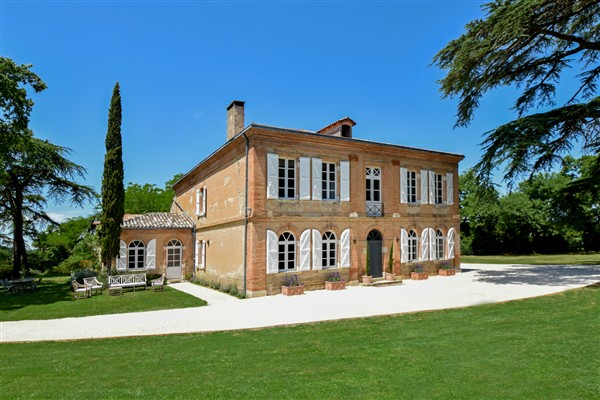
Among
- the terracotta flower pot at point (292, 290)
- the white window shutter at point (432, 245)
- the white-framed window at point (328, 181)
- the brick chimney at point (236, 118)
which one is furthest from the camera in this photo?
the white window shutter at point (432, 245)

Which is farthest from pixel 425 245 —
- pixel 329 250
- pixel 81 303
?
pixel 81 303

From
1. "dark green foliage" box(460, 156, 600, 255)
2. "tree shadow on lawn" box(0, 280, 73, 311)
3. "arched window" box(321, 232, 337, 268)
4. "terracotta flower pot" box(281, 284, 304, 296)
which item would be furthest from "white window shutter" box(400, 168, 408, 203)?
"dark green foliage" box(460, 156, 600, 255)

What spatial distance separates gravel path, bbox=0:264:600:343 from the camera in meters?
10.1

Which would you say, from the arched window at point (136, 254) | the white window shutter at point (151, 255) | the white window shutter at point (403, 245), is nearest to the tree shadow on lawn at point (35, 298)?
the arched window at point (136, 254)

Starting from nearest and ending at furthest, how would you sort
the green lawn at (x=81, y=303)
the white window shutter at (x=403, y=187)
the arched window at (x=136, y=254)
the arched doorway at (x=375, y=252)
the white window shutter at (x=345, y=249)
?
the green lawn at (x=81, y=303), the white window shutter at (x=345, y=249), the arched doorway at (x=375, y=252), the white window shutter at (x=403, y=187), the arched window at (x=136, y=254)

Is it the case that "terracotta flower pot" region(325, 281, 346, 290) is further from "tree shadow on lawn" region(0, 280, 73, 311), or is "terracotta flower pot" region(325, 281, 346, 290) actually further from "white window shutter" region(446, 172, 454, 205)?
"tree shadow on lawn" region(0, 280, 73, 311)

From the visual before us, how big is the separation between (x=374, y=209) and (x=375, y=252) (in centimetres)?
226

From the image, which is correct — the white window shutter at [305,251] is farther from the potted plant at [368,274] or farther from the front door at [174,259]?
the front door at [174,259]

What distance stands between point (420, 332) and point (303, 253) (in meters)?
8.36

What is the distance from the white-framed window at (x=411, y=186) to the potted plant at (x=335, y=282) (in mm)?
6454

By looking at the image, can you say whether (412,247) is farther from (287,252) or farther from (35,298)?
(35,298)

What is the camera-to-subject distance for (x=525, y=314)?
32.4 feet

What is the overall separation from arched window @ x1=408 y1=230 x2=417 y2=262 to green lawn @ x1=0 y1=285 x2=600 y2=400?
406 inches

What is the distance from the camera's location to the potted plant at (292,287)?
15172 mm
